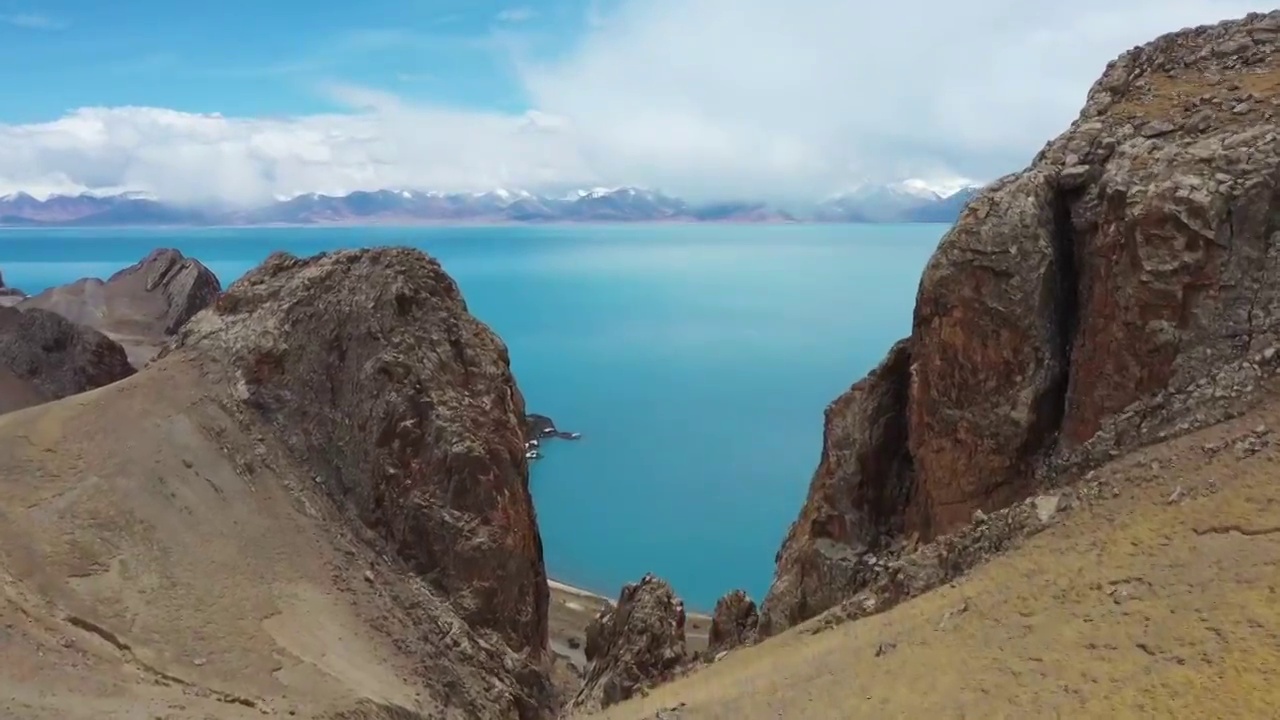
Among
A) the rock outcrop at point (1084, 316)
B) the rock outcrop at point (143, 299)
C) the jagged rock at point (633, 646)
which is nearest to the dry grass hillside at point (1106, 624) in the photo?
the rock outcrop at point (1084, 316)

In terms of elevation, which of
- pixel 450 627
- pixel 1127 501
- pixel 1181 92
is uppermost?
pixel 1181 92

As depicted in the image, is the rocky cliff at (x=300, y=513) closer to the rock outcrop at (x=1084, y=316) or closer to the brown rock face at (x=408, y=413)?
the brown rock face at (x=408, y=413)

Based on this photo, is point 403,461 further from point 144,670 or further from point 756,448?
point 756,448

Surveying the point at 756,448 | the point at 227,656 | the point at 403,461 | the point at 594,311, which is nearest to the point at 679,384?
the point at 756,448

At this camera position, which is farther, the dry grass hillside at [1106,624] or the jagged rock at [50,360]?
the jagged rock at [50,360]

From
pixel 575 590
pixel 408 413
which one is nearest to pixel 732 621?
pixel 408 413

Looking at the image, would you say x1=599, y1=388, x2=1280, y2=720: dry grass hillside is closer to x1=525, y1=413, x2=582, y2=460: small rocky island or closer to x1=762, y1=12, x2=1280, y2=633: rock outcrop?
x1=762, y1=12, x2=1280, y2=633: rock outcrop
